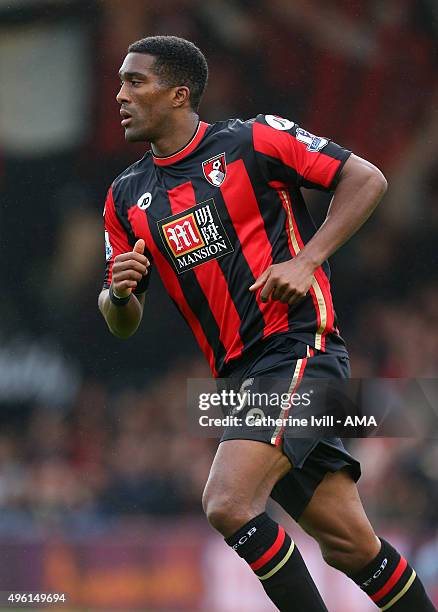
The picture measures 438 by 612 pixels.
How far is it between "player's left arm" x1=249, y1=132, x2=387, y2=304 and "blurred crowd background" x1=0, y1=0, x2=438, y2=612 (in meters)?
3.36

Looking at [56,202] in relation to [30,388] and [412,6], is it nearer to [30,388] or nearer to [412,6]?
[30,388]

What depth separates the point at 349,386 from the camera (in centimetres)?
394

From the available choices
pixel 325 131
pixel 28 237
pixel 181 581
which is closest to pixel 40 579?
pixel 181 581

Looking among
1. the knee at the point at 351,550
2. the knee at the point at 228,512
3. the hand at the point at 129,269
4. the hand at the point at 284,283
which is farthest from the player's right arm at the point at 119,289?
the knee at the point at 351,550

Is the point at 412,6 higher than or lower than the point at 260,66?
higher

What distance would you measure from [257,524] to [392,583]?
0.59 meters

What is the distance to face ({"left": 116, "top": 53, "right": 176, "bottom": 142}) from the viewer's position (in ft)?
13.4

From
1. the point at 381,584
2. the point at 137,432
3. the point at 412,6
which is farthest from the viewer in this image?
the point at 137,432

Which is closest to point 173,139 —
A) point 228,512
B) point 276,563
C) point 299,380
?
point 299,380

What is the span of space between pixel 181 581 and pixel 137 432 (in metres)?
1.52

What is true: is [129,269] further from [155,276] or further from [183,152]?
[155,276]

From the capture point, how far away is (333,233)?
3.77m

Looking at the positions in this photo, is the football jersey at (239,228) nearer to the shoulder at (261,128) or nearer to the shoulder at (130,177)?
the shoulder at (261,128)

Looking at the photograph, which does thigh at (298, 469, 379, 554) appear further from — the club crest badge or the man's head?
the man's head
